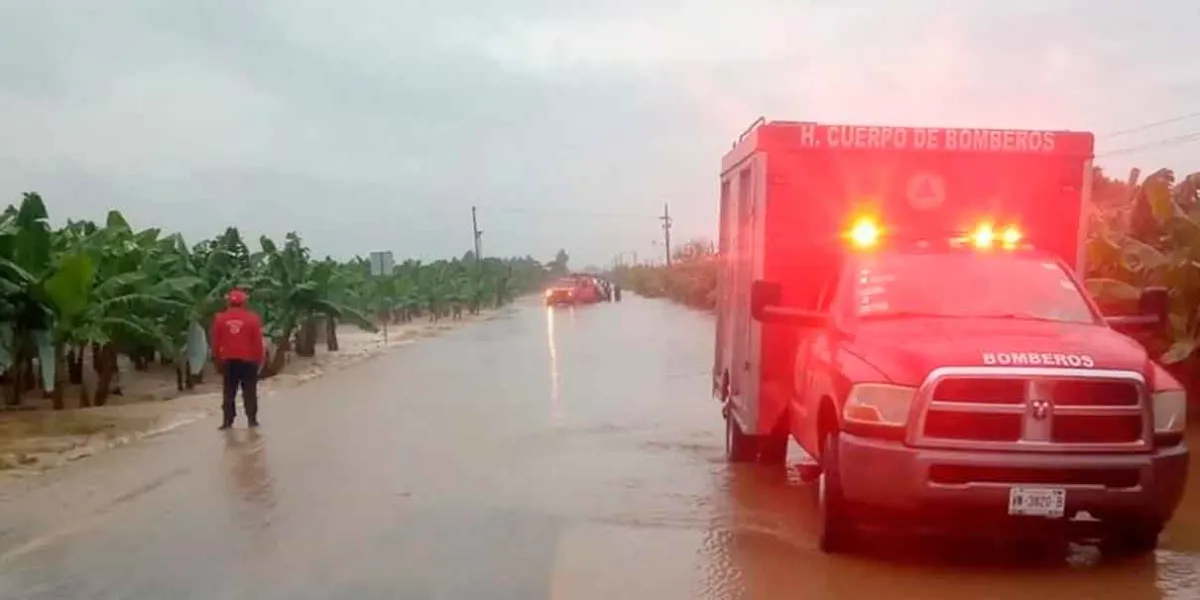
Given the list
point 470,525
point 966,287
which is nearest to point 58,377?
point 470,525

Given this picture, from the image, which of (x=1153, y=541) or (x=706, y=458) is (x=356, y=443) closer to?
(x=706, y=458)

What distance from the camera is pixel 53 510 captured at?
9.99m

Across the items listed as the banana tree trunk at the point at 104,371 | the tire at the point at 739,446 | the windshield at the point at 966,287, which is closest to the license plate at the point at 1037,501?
the windshield at the point at 966,287

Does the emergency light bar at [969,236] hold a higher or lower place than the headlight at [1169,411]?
higher

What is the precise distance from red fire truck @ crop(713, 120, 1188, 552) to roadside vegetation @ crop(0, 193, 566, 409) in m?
9.96

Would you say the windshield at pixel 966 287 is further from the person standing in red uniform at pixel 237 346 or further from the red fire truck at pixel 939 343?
the person standing in red uniform at pixel 237 346

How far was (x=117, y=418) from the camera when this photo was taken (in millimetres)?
16391

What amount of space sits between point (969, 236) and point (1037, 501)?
2.69 m

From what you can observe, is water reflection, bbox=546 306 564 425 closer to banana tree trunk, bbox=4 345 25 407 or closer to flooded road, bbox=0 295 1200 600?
flooded road, bbox=0 295 1200 600

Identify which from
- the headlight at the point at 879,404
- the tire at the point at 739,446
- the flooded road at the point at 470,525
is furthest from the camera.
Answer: the tire at the point at 739,446

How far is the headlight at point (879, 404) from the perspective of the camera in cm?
709

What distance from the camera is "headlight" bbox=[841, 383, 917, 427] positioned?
7.09m

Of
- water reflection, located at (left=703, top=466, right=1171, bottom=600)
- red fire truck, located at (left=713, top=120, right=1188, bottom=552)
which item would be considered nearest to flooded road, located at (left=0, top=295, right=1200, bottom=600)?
water reflection, located at (left=703, top=466, right=1171, bottom=600)

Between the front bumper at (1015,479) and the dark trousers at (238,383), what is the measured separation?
9.89 meters
